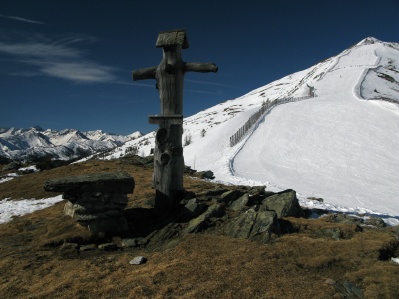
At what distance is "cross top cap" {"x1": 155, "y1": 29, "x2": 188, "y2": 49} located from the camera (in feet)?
34.0

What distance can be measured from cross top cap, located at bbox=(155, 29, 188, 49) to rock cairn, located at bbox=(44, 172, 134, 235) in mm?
4465

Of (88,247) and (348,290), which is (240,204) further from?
(348,290)

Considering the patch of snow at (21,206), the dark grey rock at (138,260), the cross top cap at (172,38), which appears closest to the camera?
the dark grey rock at (138,260)

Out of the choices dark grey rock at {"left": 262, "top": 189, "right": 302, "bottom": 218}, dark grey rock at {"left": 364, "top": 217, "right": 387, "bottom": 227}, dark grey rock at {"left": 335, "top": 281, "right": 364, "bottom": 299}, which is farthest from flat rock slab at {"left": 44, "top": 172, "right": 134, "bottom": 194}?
dark grey rock at {"left": 364, "top": 217, "right": 387, "bottom": 227}

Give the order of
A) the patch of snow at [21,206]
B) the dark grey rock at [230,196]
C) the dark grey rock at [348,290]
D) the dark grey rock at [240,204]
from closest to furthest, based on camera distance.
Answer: the dark grey rock at [348,290], the dark grey rock at [240,204], the dark grey rock at [230,196], the patch of snow at [21,206]

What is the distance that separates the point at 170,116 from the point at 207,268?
5.03 metres

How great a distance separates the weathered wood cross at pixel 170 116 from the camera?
10.5 m

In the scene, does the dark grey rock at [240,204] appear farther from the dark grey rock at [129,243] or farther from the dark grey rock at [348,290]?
the dark grey rock at [348,290]

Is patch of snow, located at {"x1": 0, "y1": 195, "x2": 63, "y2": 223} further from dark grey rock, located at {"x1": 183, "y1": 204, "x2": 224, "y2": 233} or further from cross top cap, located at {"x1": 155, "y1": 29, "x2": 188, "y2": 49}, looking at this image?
cross top cap, located at {"x1": 155, "y1": 29, "x2": 188, "y2": 49}

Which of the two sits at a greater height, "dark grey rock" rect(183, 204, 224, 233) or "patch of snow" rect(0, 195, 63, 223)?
"dark grey rock" rect(183, 204, 224, 233)

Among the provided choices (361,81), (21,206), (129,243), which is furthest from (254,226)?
(361,81)

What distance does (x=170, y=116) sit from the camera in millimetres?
10469

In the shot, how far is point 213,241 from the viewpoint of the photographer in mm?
8805

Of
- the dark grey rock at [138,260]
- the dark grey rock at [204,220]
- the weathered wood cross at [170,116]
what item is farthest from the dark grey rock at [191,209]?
the dark grey rock at [138,260]
